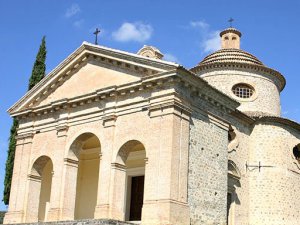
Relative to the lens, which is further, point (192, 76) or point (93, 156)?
point (93, 156)

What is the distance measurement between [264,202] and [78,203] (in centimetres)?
797

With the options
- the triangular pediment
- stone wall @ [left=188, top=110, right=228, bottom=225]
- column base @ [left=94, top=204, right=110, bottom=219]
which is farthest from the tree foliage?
stone wall @ [left=188, top=110, right=228, bottom=225]

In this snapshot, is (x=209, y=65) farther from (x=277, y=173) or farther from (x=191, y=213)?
(x=191, y=213)

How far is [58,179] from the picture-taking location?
1816 centimetres

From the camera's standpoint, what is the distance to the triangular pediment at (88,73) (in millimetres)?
16938

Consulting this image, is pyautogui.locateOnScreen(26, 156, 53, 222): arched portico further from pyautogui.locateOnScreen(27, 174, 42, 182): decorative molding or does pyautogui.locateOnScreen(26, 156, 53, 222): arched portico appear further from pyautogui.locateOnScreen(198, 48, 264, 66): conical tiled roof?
pyautogui.locateOnScreen(198, 48, 264, 66): conical tiled roof

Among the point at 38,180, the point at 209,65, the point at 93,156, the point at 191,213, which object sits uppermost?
the point at 209,65

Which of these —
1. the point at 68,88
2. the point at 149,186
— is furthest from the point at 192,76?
the point at 68,88

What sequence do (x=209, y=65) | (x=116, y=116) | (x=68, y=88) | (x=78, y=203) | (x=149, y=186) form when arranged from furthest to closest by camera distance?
(x=209, y=65) < (x=78, y=203) < (x=68, y=88) < (x=116, y=116) < (x=149, y=186)

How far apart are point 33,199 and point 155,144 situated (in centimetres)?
636

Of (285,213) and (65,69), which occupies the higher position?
(65,69)

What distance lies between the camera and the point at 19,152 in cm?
2020

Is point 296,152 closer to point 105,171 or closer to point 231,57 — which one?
point 231,57

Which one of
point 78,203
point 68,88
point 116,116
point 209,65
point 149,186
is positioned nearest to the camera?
point 149,186
